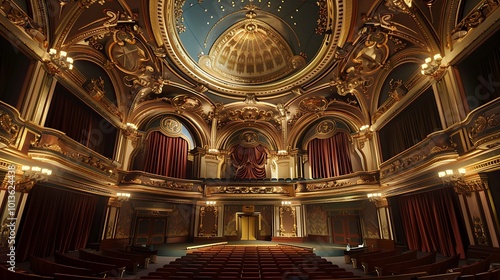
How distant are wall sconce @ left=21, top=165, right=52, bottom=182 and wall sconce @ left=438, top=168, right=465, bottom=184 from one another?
12.7 metres

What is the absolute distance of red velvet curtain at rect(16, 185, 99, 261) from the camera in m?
7.66

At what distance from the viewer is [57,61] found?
26.3ft

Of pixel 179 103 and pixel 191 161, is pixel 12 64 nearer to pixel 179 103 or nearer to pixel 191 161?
pixel 179 103

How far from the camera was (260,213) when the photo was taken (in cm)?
1549

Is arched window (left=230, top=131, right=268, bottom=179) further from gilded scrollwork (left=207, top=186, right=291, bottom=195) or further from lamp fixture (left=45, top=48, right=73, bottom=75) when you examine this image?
lamp fixture (left=45, top=48, right=73, bottom=75)

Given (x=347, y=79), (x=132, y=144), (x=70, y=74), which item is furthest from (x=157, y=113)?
(x=347, y=79)

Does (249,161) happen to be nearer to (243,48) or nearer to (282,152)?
(282,152)

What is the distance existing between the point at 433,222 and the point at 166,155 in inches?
548

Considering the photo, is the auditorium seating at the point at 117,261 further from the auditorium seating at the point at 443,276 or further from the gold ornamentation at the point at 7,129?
the auditorium seating at the point at 443,276

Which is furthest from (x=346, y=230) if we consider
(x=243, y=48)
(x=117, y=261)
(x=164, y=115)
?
(x=164, y=115)

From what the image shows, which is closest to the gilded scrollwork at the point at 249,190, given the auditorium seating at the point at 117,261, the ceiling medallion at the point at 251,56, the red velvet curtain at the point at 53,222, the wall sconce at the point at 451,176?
the ceiling medallion at the point at 251,56

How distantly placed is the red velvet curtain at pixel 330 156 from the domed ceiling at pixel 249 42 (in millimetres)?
4637

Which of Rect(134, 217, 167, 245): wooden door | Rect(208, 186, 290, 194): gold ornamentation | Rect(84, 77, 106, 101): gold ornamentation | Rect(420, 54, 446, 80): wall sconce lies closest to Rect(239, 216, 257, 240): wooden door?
Rect(208, 186, 290, 194): gold ornamentation

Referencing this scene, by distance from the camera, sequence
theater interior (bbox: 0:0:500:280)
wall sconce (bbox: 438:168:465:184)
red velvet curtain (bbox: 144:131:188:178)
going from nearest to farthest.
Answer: theater interior (bbox: 0:0:500:280) → wall sconce (bbox: 438:168:465:184) → red velvet curtain (bbox: 144:131:188:178)
